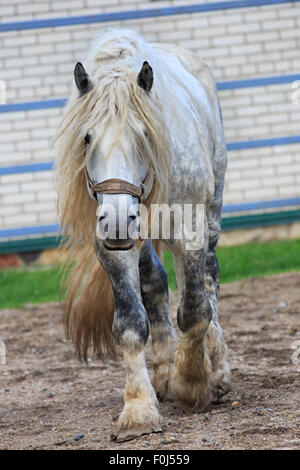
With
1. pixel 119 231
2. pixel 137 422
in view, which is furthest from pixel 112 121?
pixel 137 422

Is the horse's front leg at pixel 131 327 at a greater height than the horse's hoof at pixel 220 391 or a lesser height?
greater

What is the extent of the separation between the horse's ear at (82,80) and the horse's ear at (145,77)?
224 millimetres

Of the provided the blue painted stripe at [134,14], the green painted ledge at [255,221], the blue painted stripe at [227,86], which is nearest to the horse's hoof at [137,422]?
the green painted ledge at [255,221]

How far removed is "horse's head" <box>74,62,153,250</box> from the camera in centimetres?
320

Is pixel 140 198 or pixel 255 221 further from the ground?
pixel 140 198

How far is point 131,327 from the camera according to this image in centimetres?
367

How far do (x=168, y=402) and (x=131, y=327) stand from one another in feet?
2.57

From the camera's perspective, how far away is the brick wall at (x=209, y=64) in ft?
34.5

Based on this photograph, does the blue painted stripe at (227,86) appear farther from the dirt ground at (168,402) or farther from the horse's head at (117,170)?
the horse's head at (117,170)

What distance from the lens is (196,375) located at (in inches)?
160

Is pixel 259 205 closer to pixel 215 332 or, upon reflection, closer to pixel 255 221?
pixel 255 221

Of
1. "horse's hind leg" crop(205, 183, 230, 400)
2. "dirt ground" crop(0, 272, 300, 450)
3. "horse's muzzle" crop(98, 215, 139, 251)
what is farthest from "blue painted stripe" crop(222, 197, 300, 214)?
"horse's muzzle" crop(98, 215, 139, 251)
